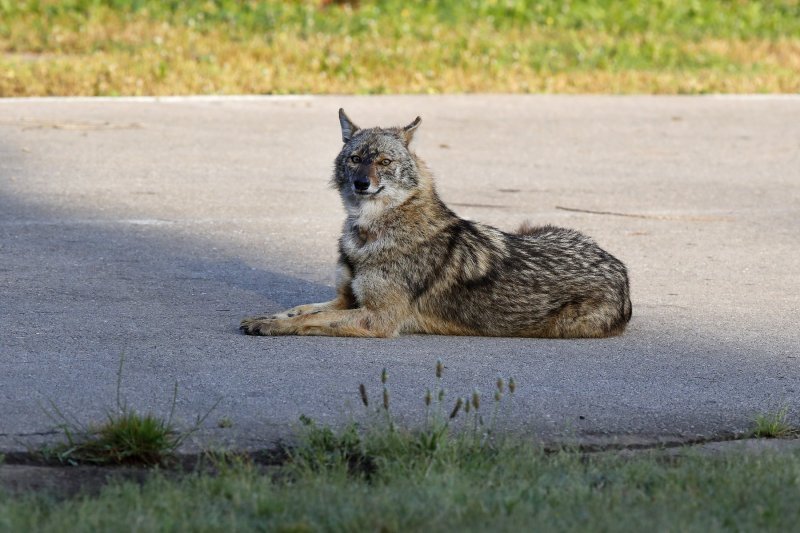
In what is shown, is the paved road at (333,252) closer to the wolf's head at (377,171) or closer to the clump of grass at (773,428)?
the clump of grass at (773,428)

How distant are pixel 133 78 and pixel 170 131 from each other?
2.55 m

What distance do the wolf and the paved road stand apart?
175 mm

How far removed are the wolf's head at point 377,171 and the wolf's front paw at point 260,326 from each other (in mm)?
897

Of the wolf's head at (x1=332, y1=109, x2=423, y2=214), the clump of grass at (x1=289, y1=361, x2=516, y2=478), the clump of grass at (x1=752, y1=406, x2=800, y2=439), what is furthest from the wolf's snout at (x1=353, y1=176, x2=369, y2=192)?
the clump of grass at (x1=752, y1=406, x2=800, y2=439)

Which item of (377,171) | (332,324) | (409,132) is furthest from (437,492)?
(409,132)

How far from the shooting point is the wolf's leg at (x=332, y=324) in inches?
277

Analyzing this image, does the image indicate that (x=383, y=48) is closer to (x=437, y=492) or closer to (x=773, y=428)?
(x=773, y=428)

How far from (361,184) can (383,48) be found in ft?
39.9

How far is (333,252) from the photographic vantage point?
939 cm

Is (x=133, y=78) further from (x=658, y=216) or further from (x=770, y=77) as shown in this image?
(x=770, y=77)

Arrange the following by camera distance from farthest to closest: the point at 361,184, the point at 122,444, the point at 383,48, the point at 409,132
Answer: the point at 383,48 → the point at 409,132 → the point at 361,184 → the point at 122,444

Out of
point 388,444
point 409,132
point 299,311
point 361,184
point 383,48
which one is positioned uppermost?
point 383,48

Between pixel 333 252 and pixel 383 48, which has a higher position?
pixel 383 48

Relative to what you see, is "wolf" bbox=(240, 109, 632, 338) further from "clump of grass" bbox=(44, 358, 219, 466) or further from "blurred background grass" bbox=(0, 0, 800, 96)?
"blurred background grass" bbox=(0, 0, 800, 96)
